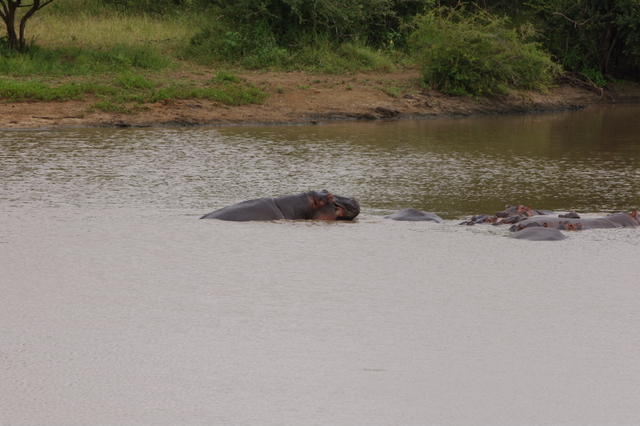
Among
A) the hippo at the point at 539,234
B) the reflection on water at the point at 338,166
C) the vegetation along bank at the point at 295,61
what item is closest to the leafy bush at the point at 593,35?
the vegetation along bank at the point at 295,61

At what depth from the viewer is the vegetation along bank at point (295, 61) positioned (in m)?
16.2

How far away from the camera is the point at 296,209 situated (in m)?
7.77

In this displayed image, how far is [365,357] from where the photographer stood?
4031 millimetres

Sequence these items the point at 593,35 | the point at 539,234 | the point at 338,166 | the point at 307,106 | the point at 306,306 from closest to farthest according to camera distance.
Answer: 1. the point at 306,306
2. the point at 539,234
3. the point at 338,166
4. the point at 307,106
5. the point at 593,35

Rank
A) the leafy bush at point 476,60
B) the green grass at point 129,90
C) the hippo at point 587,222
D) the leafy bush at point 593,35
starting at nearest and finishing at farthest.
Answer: the hippo at point 587,222, the green grass at point 129,90, the leafy bush at point 476,60, the leafy bush at point 593,35

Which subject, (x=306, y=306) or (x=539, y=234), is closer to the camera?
(x=306, y=306)

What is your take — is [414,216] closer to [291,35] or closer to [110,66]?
[110,66]

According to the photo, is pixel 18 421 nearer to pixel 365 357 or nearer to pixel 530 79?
pixel 365 357

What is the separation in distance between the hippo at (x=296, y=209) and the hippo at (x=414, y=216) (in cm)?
37

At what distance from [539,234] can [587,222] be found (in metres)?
0.75

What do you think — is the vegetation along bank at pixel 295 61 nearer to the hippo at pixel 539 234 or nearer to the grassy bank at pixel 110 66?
Result: the grassy bank at pixel 110 66

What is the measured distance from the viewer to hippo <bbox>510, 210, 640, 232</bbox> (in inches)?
277

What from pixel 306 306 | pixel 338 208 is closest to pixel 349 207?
pixel 338 208

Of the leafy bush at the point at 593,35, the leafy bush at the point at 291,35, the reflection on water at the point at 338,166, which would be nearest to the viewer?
the reflection on water at the point at 338,166
